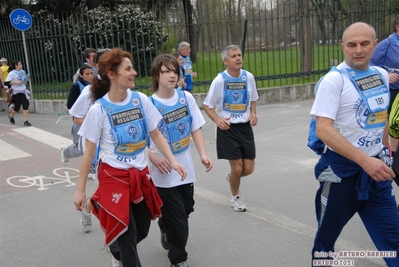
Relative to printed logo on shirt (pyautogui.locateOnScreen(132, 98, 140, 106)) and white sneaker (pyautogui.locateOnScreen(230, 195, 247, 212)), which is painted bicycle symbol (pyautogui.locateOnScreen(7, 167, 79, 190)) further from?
printed logo on shirt (pyautogui.locateOnScreen(132, 98, 140, 106))

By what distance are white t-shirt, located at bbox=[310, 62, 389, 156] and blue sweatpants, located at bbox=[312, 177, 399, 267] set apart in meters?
0.27

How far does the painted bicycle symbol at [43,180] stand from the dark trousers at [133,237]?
3.32m

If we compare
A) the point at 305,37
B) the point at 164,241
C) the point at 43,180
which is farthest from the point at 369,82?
the point at 305,37

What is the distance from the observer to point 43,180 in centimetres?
674

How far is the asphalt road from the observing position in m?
4.07

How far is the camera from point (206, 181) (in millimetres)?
6281

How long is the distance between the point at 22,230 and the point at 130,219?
219cm

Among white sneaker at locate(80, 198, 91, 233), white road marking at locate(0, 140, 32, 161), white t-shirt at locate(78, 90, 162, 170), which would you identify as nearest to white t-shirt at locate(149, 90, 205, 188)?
white t-shirt at locate(78, 90, 162, 170)

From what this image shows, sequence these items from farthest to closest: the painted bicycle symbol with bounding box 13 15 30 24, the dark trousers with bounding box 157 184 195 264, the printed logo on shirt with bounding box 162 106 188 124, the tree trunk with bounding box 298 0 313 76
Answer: the tree trunk with bounding box 298 0 313 76
the painted bicycle symbol with bounding box 13 15 30 24
the printed logo on shirt with bounding box 162 106 188 124
the dark trousers with bounding box 157 184 195 264

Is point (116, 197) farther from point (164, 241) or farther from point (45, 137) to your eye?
point (45, 137)

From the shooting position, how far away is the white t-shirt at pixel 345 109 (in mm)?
2908

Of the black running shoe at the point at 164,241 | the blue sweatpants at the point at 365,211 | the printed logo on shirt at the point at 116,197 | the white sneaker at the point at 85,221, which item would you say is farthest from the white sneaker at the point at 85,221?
the blue sweatpants at the point at 365,211

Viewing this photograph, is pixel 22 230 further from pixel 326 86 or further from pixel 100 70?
pixel 326 86

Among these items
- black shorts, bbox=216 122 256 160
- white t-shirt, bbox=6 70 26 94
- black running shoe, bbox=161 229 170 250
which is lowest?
black running shoe, bbox=161 229 170 250
